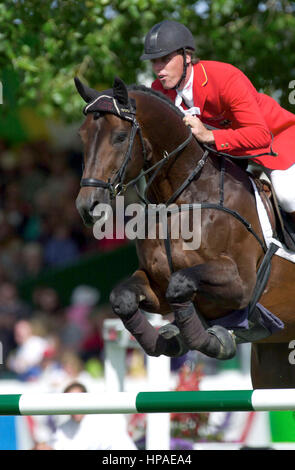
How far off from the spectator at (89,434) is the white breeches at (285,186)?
7.29 ft

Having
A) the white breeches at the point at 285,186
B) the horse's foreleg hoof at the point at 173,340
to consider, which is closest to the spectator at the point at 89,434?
the horse's foreleg hoof at the point at 173,340

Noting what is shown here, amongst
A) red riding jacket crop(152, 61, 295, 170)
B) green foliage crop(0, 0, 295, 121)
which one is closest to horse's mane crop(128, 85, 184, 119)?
red riding jacket crop(152, 61, 295, 170)

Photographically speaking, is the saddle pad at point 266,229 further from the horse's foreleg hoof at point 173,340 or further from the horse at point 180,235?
the horse's foreleg hoof at point 173,340

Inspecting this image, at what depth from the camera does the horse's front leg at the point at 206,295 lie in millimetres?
3998

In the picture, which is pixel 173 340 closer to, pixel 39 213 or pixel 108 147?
pixel 108 147

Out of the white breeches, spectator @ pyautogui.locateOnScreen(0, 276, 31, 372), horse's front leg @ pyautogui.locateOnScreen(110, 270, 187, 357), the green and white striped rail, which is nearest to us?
the green and white striped rail

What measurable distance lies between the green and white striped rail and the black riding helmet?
5.58 ft

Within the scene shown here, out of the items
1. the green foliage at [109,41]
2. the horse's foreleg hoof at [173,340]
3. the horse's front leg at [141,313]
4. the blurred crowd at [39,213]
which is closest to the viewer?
the horse's front leg at [141,313]

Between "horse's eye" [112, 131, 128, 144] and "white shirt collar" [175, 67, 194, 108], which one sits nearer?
"horse's eye" [112, 131, 128, 144]

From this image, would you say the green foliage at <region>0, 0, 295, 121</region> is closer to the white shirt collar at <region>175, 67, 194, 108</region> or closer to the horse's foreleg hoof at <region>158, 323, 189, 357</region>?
the white shirt collar at <region>175, 67, 194, 108</region>

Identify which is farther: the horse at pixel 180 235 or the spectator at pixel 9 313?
the spectator at pixel 9 313

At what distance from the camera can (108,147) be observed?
397 cm

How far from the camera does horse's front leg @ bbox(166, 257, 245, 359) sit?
400cm
